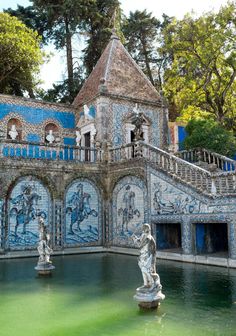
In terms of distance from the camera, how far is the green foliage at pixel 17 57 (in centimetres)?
2325

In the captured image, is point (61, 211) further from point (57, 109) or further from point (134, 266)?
point (57, 109)

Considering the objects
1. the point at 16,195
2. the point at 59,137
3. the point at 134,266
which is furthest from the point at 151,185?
the point at 59,137

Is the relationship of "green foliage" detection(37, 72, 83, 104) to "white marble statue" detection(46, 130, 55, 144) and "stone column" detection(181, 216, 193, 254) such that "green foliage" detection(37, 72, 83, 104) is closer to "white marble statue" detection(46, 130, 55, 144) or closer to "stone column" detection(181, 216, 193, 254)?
"white marble statue" detection(46, 130, 55, 144)

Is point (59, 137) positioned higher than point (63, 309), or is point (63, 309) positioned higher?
point (59, 137)

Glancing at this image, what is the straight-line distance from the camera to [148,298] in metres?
6.47

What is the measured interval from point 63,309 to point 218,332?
2.76m

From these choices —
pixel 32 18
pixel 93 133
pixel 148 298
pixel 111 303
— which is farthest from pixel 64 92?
pixel 148 298

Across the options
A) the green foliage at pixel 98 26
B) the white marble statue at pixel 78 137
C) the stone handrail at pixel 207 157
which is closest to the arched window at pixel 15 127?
the white marble statue at pixel 78 137

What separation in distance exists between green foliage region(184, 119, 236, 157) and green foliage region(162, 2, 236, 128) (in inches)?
266

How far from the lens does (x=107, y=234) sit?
55.3 ft

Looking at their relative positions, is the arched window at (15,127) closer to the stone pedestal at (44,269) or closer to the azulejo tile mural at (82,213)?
the azulejo tile mural at (82,213)

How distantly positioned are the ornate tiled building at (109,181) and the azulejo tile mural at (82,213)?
4cm

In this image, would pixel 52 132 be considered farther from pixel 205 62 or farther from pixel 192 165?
pixel 205 62

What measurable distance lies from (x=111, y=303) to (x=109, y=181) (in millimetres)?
10400
